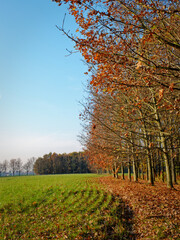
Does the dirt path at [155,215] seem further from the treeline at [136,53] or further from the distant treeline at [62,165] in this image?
the distant treeline at [62,165]

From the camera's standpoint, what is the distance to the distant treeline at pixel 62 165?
94.6 meters

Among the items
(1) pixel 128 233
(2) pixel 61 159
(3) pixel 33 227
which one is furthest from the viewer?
(2) pixel 61 159

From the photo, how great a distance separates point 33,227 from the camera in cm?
766

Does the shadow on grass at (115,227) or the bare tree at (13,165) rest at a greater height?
the shadow on grass at (115,227)

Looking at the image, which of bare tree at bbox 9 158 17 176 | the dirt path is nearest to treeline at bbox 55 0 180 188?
the dirt path

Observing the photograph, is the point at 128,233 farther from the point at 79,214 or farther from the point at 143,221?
the point at 79,214

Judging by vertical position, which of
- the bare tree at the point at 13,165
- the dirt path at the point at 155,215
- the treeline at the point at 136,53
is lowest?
the bare tree at the point at 13,165

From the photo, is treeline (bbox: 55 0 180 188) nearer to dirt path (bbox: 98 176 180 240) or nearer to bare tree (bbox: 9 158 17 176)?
dirt path (bbox: 98 176 180 240)

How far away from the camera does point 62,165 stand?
96.4 m

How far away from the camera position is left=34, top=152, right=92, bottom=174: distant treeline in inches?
3723

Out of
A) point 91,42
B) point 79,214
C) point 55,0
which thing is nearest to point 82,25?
point 91,42

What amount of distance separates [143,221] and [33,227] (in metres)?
4.78

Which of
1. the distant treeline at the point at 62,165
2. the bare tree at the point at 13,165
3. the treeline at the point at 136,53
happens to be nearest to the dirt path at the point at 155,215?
the treeline at the point at 136,53

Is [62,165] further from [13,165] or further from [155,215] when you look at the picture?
[155,215]
